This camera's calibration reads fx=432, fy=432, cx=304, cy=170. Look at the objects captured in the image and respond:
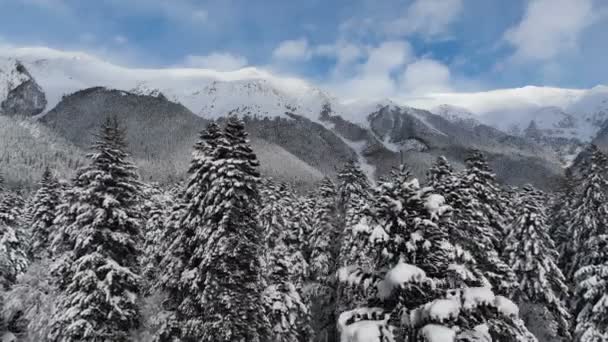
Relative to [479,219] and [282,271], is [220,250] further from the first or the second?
[479,219]

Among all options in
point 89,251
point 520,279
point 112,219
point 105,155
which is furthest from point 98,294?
point 520,279

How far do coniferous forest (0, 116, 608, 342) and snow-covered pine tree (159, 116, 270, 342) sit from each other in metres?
0.06

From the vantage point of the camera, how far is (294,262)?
108ft

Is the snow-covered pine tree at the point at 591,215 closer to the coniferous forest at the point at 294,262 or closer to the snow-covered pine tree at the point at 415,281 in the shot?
the coniferous forest at the point at 294,262

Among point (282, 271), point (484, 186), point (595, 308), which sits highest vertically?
point (484, 186)

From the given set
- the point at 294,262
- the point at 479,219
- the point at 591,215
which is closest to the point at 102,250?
the point at 479,219

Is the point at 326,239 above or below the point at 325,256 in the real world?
above

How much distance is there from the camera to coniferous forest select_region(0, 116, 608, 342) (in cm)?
978

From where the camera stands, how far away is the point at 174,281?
18.0m

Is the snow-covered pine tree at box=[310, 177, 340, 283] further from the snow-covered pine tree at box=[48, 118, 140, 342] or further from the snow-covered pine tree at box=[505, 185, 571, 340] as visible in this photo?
the snow-covered pine tree at box=[48, 118, 140, 342]

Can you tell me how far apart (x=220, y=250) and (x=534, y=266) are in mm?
18462

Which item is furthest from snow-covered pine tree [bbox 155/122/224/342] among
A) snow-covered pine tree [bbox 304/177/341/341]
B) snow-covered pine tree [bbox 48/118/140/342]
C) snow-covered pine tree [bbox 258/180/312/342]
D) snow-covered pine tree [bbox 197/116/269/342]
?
snow-covered pine tree [bbox 304/177/341/341]

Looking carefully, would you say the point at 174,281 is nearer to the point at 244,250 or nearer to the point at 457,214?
the point at 244,250

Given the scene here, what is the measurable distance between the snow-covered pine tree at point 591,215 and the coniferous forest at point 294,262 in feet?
0.34
